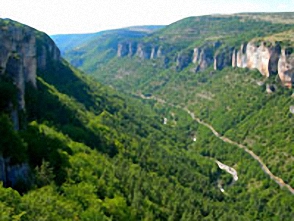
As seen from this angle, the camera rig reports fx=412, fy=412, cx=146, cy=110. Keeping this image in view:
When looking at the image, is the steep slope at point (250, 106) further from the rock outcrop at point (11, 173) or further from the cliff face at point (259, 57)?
the rock outcrop at point (11, 173)

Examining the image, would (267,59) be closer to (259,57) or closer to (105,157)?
(259,57)

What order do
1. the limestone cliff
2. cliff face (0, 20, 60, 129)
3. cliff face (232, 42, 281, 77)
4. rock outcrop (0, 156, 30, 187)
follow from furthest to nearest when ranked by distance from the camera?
cliff face (232, 42, 281, 77) < the limestone cliff < cliff face (0, 20, 60, 129) < rock outcrop (0, 156, 30, 187)

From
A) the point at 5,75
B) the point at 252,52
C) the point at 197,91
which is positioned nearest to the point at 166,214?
the point at 5,75

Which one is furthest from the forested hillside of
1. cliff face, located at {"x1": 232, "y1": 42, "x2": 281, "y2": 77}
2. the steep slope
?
cliff face, located at {"x1": 232, "y1": 42, "x2": 281, "y2": 77}

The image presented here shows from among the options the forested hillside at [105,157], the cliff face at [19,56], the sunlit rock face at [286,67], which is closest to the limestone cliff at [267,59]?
the sunlit rock face at [286,67]

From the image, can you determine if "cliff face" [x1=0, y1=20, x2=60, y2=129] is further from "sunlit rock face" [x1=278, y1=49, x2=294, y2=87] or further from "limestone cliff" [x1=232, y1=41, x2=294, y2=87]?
"limestone cliff" [x1=232, y1=41, x2=294, y2=87]

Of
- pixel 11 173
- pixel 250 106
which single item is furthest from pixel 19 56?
pixel 250 106
